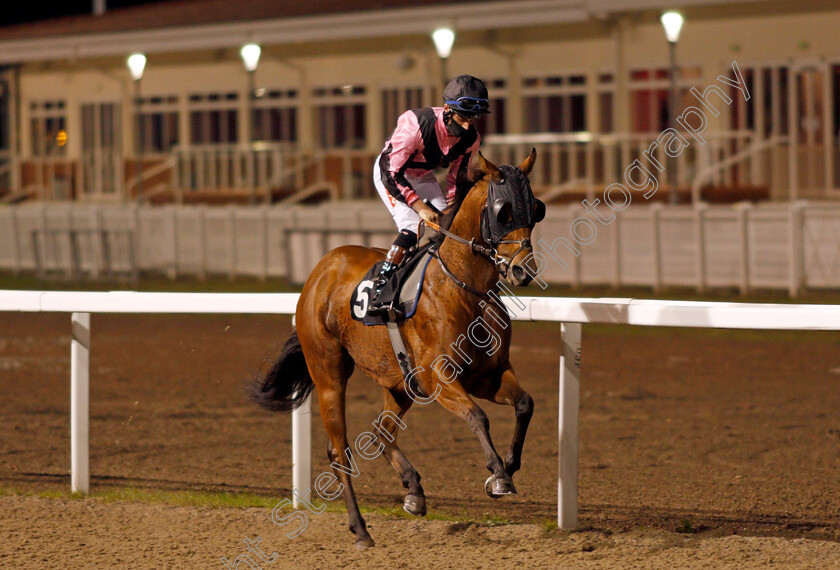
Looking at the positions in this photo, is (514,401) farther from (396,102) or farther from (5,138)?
(5,138)

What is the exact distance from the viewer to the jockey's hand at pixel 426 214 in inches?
200

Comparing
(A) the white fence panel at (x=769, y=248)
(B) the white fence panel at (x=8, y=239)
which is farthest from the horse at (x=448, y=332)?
(B) the white fence panel at (x=8, y=239)

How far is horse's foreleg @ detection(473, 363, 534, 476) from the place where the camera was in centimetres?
480

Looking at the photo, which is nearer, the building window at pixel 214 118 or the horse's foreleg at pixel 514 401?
the horse's foreleg at pixel 514 401

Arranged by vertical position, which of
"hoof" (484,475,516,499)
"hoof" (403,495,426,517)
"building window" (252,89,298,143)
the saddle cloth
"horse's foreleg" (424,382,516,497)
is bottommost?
"hoof" (403,495,426,517)

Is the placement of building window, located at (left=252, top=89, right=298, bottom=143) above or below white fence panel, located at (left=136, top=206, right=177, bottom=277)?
above

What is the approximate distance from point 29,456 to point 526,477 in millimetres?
3133

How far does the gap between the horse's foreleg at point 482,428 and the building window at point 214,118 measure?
22.3 meters

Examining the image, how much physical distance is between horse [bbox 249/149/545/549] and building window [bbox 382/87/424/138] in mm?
18358

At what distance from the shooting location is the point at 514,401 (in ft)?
15.9

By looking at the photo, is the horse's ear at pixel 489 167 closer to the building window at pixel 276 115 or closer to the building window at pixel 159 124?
the building window at pixel 276 115

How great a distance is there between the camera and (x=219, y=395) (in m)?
9.95

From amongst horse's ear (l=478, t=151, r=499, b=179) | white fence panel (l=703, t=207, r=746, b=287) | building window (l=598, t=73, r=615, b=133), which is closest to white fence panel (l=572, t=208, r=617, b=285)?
white fence panel (l=703, t=207, r=746, b=287)

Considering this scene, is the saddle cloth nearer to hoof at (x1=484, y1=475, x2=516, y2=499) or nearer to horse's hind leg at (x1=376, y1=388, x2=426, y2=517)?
horse's hind leg at (x1=376, y1=388, x2=426, y2=517)
